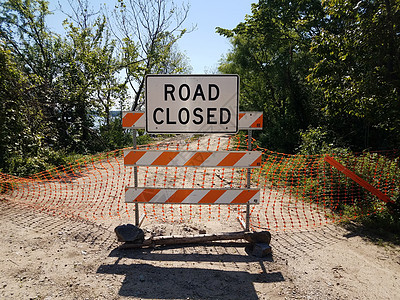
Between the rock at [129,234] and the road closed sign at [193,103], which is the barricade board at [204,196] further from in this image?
the road closed sign at [193,103]

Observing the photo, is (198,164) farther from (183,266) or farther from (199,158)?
(183,266)

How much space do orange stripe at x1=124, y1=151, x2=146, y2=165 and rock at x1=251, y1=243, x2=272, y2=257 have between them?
7.51 ft

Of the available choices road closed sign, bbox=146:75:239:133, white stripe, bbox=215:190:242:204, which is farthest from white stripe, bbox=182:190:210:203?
road closed sign, bbox=146:75:239:133

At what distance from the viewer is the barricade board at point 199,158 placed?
4.20m

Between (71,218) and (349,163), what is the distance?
6748 mm

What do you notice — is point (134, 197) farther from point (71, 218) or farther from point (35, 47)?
point (35, 47)

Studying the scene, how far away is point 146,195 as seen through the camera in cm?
429

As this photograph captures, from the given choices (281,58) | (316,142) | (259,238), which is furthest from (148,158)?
(281,58)

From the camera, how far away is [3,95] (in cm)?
866

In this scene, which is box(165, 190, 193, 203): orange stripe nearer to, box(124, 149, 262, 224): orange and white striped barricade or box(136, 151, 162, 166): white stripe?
box(124, 149, 262, 224): orange and white striped barricade

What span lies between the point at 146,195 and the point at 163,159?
0.65 meters

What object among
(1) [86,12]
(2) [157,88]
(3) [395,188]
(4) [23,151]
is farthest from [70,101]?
(3) [395,188]

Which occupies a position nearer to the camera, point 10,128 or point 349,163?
point 349,163

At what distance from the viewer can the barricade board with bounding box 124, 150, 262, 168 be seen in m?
4.20
